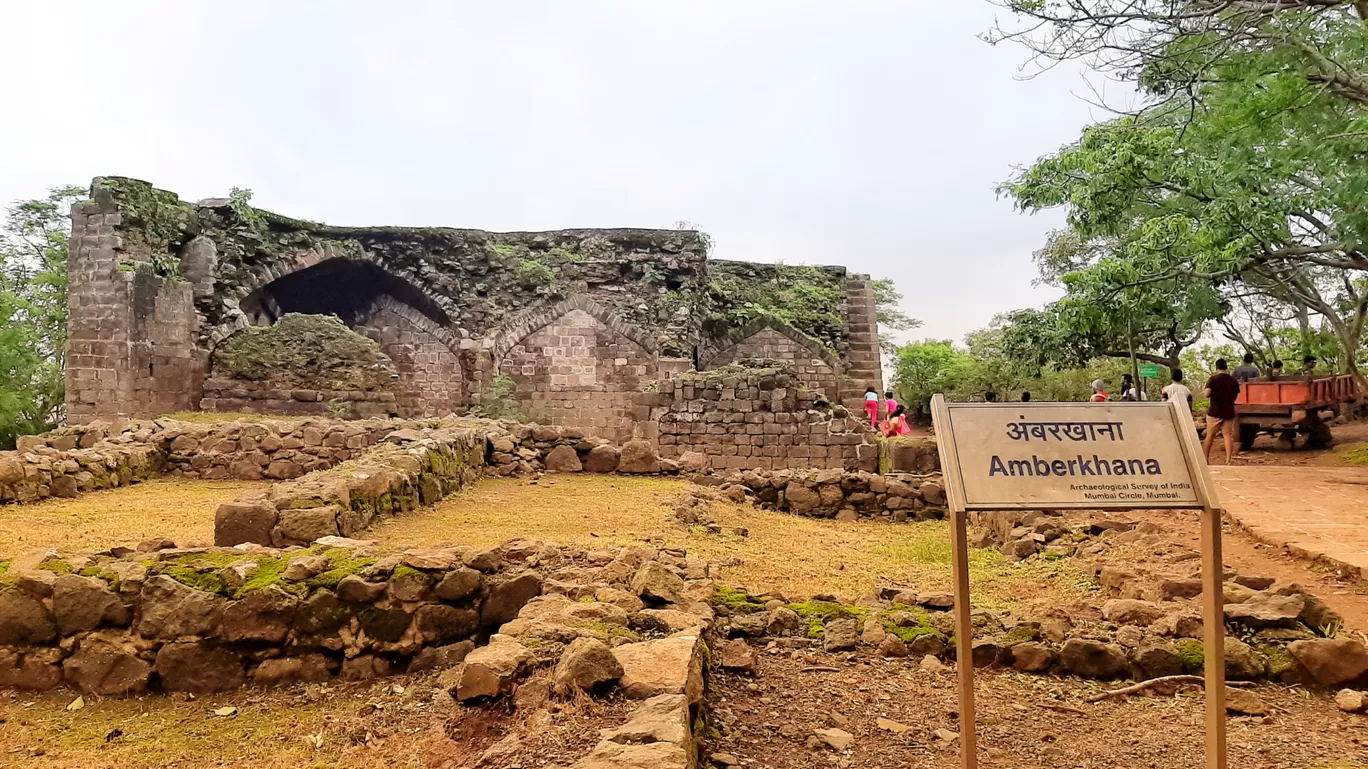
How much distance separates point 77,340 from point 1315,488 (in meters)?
19.0

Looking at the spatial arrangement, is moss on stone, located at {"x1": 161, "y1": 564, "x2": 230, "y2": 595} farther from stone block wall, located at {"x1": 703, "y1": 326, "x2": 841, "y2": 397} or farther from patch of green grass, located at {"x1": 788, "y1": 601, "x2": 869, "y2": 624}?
stone block wall, located at {"x1": 703, "y1": 326, "x2": 841, "y2": 397}

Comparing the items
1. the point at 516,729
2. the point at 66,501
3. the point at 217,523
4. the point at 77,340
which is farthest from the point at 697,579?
the point at 77,340

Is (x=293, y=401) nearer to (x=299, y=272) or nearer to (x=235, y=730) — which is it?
(x=299, y=272)

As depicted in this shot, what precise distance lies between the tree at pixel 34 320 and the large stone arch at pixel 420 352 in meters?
6.57

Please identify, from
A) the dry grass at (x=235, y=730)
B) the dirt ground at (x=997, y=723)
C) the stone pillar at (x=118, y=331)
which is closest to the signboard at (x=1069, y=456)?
the dirt ground at (x=997, y=723)

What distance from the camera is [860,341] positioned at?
20766 mm

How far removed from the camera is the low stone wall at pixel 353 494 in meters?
5.39

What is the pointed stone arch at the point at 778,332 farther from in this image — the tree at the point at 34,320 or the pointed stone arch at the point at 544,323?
the tree at the point at 34,320

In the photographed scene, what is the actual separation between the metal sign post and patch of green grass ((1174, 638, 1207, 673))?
1.11 m

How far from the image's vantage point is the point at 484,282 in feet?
61.4

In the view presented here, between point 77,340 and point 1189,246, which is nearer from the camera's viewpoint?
point 1189,246

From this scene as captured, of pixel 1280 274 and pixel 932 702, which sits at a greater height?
pixel 1280 274

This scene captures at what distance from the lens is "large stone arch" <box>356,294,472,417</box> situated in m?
18.3

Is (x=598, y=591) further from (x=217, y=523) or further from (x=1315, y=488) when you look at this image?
(x=1315, y=488)
